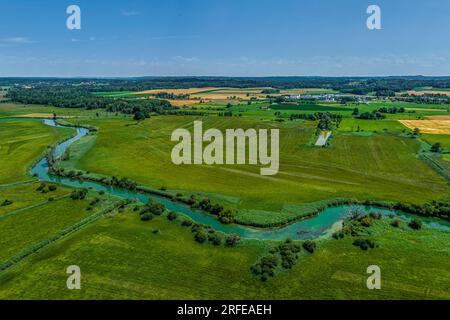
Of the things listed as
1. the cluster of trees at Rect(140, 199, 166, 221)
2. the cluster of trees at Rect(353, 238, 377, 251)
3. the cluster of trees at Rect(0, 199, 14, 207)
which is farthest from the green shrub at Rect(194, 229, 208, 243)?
the cluster of trees at Rect(0, 199, 14, 207)

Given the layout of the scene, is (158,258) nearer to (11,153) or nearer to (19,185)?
(19,185)

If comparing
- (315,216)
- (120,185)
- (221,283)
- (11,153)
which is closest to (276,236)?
(315,216)

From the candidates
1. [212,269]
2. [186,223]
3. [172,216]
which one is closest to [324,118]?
[172,216]

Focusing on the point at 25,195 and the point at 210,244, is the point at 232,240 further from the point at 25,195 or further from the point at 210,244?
the point at 25,195

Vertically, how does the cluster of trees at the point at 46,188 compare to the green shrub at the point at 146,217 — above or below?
above

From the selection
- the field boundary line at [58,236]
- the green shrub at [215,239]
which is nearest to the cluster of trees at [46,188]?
the field boundary line at [58,236]

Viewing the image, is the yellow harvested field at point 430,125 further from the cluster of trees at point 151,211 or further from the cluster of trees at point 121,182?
the cluster of trees at point 151,211

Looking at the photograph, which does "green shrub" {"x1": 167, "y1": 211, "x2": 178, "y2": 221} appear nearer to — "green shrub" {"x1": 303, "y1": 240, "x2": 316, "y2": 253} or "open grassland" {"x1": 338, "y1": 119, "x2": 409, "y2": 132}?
"green shrub" {"x1": 303, "y1": 240, "x2": 316, "y2": 253}
